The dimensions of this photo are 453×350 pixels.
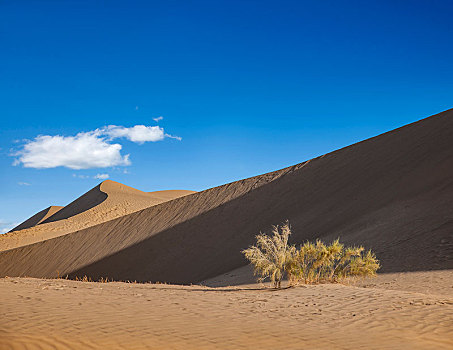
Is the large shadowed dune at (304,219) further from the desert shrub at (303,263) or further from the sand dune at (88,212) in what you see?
the sand dune at (88,212)

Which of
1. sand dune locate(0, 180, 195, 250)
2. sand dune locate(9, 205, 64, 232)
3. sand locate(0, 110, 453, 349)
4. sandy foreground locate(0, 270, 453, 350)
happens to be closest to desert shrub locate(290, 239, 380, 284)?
sand locate(0, 110, 453, 349)

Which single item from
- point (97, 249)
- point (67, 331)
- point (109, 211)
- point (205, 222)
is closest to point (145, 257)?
point (205, 222)

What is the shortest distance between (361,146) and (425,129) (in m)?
4.14

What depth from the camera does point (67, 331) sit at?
19.1 feet

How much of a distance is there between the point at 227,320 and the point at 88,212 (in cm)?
4555

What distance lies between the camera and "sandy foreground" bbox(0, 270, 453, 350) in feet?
17.7

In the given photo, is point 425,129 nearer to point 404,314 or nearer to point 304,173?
point 304,173

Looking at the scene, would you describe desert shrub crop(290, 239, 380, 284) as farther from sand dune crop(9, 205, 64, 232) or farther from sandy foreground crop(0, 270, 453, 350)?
sand dune crop(9, 205, 64, 232)

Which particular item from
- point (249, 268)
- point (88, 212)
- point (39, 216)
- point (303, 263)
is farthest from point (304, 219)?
point (39, 216)

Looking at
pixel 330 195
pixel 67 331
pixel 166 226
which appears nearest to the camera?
pixel 67 331

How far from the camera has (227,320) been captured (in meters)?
6.86

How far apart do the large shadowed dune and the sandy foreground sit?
649cm

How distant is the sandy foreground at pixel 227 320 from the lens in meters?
5.41

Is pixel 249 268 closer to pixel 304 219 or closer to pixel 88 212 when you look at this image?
pixel 304 219
